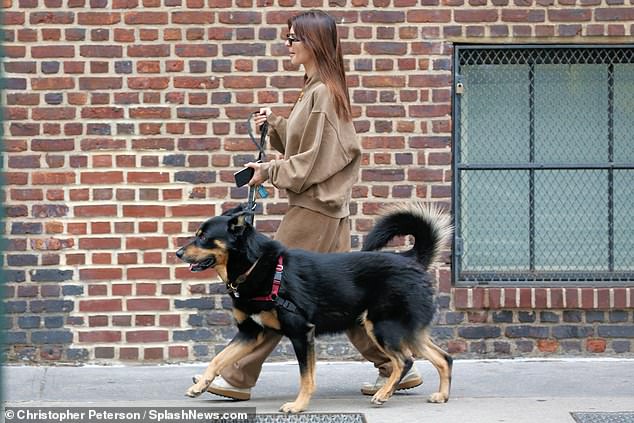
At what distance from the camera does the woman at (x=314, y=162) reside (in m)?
6.23

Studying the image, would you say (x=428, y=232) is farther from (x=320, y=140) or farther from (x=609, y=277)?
(x=609, y=277)

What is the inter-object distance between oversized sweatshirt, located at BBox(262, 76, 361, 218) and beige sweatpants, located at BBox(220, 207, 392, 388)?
0.20 ft

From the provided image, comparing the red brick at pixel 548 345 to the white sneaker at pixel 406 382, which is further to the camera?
the red brick at pixel 548 345

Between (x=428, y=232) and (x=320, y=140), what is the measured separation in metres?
0.79

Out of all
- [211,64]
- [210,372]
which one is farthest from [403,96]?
[210,372]

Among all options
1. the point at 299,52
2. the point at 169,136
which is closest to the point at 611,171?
the point at 299,52

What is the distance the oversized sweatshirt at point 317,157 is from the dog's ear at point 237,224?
1.21 feet

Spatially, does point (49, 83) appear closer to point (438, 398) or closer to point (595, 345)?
point (438, 398)

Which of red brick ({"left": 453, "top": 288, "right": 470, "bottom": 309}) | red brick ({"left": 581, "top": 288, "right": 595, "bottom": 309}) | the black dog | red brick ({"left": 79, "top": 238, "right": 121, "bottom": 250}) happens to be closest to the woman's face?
the black dog

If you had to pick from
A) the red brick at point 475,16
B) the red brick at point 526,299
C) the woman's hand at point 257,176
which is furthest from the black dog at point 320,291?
the red brick at point 475,16

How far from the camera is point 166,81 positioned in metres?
7.61

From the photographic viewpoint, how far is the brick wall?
759 centimetres

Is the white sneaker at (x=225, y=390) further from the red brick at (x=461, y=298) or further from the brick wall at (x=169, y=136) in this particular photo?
the red brick at (x=461, y=298)

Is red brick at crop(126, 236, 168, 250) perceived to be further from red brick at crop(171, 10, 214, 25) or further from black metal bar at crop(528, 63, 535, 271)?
black metal bar at crop(528, 63, 535, 271)
